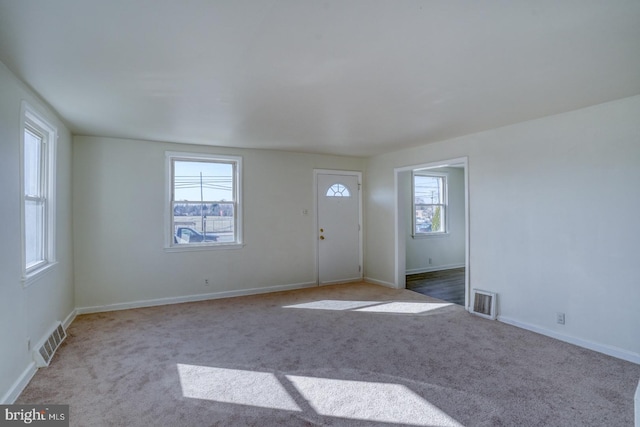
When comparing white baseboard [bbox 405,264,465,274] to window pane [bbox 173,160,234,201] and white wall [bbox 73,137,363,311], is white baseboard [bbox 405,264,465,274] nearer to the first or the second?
white wall [bbox 73,137,363,311]

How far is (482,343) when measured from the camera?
3561 mm

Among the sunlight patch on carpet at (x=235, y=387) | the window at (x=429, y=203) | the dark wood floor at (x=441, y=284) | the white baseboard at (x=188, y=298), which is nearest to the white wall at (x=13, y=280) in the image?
the sunlight patch on carpet at (x=235, y=387)

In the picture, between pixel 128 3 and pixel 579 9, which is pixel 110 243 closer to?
pixel 128 3

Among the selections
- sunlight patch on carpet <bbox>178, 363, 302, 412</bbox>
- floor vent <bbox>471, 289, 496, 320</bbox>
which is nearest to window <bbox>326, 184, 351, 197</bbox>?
floor vent <bbox>471, 289, 496, 320</bbox>

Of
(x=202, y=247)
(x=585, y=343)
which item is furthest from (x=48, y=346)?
(x=585, y=343)

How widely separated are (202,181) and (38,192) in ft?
7.27

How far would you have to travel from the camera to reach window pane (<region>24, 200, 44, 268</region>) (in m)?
3.21

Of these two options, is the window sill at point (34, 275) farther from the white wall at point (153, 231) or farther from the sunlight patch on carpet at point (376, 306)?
the sunlight patch on carpet at point (376, 306)

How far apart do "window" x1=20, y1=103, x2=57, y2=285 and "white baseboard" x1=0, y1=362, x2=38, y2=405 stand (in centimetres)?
75

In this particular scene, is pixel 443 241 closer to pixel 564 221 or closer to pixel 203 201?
pixel 564 221

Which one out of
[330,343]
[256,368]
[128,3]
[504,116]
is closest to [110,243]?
[256,368]

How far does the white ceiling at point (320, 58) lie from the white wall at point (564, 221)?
0.35 meters

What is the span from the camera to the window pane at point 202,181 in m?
5.26

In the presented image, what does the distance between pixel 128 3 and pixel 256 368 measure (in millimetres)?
2825
